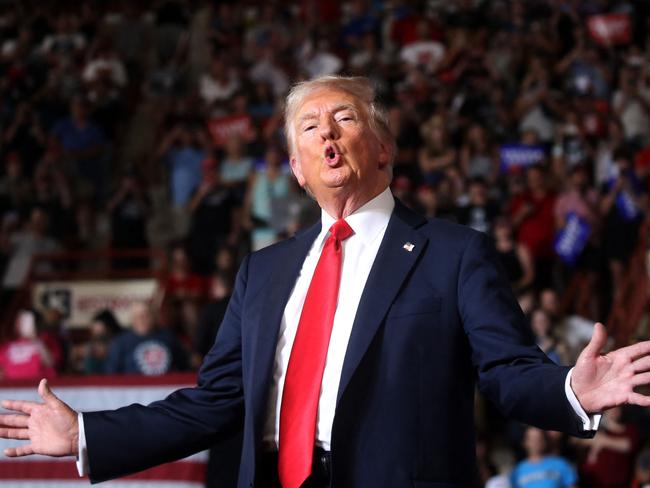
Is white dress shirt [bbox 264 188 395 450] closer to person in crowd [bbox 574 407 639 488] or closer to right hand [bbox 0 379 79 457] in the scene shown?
right hand [bbox 0 379 79 457]

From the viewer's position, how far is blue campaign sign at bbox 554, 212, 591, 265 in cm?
991

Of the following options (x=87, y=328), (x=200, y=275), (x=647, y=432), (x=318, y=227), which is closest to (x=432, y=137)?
(x=200, y=275)

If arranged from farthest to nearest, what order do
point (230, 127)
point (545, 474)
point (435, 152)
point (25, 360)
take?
1. point (230, 127)
2. point (435, 152)
3. point (25, 360)
4. point (545, 474)

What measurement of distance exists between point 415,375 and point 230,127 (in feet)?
33.0

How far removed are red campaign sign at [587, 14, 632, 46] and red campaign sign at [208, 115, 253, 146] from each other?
4.01 meters

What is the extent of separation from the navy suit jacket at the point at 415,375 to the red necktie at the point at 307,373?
0.06 meters

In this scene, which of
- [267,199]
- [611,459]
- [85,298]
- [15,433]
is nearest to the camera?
[15,433]

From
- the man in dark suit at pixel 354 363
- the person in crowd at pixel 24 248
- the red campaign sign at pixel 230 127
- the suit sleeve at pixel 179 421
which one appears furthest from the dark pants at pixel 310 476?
the red campaign sign at pixel 230 127

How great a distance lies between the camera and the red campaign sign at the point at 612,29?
13461 mm

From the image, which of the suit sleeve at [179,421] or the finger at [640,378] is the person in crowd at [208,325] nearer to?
the suit sleeve at [179,421]

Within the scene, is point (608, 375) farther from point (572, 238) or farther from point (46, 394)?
point (572, 238)

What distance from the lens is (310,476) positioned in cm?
271

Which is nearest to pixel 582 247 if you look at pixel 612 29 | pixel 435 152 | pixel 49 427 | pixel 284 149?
pixel 435 152

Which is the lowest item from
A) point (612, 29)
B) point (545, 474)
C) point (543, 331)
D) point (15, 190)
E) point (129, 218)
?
point (545, 474)
